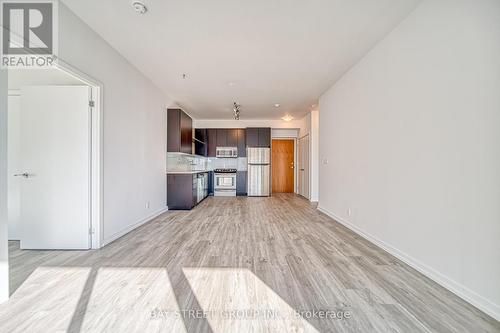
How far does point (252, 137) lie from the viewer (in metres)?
7.79

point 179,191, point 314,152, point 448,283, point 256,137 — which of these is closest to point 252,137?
point 256,137

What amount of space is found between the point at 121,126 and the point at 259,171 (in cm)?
510

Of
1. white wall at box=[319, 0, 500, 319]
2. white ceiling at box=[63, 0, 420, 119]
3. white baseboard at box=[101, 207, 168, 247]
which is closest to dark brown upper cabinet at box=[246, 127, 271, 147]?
white ceiling at box=[63, 0, 420, 119]

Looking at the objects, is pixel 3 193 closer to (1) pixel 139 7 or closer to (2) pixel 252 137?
(1) pixel 139 7

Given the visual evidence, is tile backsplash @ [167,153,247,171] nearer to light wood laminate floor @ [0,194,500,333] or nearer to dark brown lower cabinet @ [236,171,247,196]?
dark brown lower cabinet @ [236,171,247,196]

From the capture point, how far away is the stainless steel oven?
7.90 meters

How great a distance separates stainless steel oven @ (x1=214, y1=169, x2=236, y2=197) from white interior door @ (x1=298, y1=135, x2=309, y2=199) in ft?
7.99

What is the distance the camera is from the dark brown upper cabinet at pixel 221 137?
802 centimetres

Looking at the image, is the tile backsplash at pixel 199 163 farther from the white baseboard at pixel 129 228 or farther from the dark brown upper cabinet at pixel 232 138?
the white baseboard at pixel 129 228

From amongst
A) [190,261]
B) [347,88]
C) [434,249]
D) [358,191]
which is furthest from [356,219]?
[190,261]

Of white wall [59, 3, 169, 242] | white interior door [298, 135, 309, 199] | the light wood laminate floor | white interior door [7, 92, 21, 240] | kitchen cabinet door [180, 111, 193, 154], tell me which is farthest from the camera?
white interior door [298, 135, 309, 199]

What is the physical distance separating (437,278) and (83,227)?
3.88m

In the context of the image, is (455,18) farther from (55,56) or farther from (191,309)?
(55,56)

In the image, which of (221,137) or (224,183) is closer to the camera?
(224,183)
